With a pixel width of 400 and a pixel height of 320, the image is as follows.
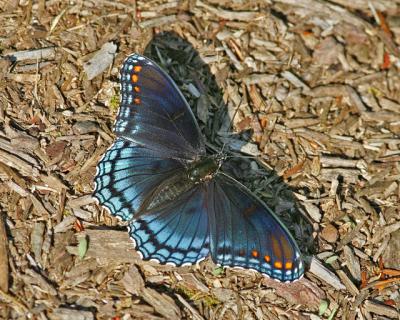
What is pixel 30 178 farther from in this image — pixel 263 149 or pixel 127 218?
pixel 263 149

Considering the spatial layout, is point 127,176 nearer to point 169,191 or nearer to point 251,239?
point 169,191

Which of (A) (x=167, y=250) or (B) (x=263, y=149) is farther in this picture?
(B) (x=263, y=149)

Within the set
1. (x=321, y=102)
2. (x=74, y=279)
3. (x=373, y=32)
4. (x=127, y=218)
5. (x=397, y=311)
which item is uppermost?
(x=373, y=32)

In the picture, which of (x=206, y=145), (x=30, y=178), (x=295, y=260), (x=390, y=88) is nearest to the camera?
(x=295, y=260)

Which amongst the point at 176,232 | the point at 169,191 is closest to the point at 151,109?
the point at 169,191

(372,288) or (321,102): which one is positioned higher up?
(321,102)

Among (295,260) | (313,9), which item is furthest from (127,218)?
(313,9)

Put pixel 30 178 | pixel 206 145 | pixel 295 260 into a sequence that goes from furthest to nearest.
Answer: pixel 206 145 → pixel 30 178 → pixel 295 260
